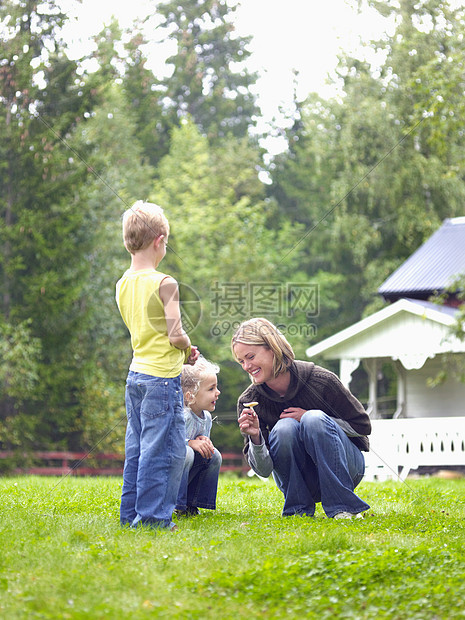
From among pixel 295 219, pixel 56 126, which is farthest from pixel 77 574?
pixel 295 219

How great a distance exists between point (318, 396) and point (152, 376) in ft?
3.95

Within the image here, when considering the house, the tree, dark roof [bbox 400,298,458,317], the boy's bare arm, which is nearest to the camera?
the boy's bare arm

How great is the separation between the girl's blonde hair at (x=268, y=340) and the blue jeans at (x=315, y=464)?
0.35 metres

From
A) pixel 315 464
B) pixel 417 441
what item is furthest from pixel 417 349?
pixel 315 464

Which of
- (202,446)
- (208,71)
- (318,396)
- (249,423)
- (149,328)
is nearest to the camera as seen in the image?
(149,328)

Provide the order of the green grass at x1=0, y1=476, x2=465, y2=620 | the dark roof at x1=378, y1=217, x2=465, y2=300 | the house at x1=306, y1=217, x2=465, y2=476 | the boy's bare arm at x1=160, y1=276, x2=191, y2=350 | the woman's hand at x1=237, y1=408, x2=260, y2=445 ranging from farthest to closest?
the dark roof at x1=378, y1=217, x2=465, y2=300
the house at x1=306, y1=217, x2=465, y2=476
the woman's hand at x1=237, y1=408, x2=260, y2=445
the boy's bare arm at x1=160, y1=276, x2=191, y2=350
the green grass at x1=0, y1=476, x2=465, y2=620

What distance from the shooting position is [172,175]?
29547mm

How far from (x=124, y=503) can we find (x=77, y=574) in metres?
1.20

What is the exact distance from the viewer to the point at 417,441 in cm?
1316

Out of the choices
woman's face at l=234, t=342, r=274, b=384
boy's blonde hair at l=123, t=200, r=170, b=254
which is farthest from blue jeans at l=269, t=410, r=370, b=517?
boy's blonde hair at l=123, t=200, r=170, b=254

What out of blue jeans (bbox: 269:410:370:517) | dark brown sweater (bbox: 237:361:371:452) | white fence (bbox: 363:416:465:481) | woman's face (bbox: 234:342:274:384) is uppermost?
woman's face (bbox: 234:342:274:384)

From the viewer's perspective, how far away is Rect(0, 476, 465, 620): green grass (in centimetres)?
292

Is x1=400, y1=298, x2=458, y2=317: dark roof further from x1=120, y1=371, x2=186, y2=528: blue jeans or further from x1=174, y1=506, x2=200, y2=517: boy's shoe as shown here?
x1=120, y1=371, x2=186, y2=528: blue jeans

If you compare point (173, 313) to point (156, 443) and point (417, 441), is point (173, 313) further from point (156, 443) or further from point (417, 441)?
point (417, 441)
